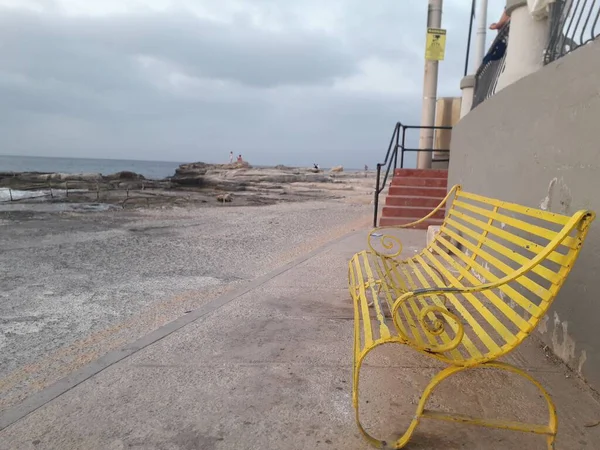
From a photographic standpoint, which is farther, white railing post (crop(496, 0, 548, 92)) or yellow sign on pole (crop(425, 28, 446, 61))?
yellow sign on pole (crop(425, 28, 446, 61))

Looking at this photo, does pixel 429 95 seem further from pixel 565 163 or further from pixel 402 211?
pixel 565 163

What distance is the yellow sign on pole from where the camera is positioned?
1112 centimetres

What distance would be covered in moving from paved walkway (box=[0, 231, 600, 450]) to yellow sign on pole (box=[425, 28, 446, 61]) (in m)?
9.77

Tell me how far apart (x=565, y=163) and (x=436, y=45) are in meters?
9.60

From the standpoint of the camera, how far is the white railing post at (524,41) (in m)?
4.64

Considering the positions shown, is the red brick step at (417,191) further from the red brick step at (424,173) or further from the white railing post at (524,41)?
the white railing post at (524,41)

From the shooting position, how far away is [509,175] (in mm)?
4055

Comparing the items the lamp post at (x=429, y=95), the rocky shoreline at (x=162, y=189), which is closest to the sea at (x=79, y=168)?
the rocky shoreline at (x=162, y=189)

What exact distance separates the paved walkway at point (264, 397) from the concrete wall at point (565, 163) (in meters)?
0.30

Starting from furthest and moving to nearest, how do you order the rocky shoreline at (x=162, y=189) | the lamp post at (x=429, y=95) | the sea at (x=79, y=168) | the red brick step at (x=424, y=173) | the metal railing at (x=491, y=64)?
the sea at (x=79, y=168) < the rocky shoreline at (x=162, y=189) < the lamp post at (x=429, y=95) < the red brick step at (x=424, y=173) < the metal railing at (x=491, y=64)

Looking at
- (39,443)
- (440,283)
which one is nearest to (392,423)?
(440,283)

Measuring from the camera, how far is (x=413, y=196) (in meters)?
9.20

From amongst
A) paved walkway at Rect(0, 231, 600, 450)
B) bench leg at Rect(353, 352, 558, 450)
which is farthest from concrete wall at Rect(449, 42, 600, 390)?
bench leg at Rect(353, 352, 558, 450)

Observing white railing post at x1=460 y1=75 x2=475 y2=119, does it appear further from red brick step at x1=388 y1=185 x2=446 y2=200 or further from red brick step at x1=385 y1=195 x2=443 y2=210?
red brick step at x1=385 y1=195 x2=443 y2=210
